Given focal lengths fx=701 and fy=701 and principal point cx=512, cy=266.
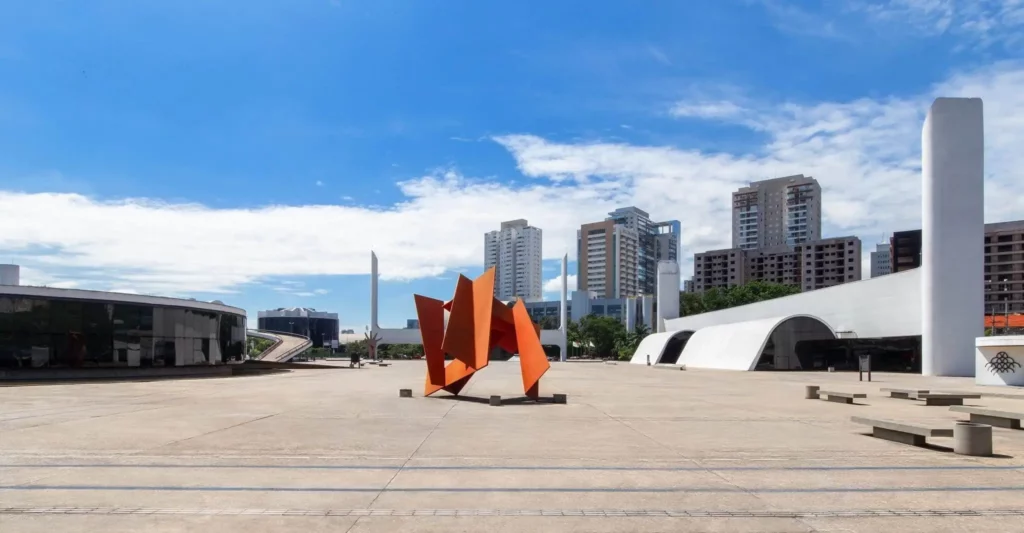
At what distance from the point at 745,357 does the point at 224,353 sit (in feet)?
115

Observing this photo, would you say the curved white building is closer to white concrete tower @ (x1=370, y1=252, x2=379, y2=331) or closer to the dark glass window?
the dark glass window

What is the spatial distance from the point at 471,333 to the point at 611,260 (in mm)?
176675

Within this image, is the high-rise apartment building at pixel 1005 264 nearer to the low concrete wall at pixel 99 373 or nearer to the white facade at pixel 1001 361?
the white facade at pixel 1001 361

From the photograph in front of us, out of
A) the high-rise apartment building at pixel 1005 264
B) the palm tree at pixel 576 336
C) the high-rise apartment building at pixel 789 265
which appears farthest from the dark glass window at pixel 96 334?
the high-rise apartment building at pixel 1005 264

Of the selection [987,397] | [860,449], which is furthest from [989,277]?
[860,449]

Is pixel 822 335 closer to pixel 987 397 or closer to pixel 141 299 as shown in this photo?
pixel 987 397

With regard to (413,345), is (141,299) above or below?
above

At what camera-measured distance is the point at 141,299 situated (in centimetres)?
3173

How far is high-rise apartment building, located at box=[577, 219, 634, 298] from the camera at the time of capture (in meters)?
192

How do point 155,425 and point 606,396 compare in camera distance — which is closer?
point 155,425

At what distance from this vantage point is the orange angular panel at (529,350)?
18328 millimetres

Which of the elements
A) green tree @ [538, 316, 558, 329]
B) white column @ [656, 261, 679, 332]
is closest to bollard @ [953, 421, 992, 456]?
white column @ [656, 261, 679, 332]

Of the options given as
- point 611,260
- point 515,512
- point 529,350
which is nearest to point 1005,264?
point 611,260

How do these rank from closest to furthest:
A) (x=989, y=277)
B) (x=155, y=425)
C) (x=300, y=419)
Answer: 1. (x=155, y=425)
2. (x=300, y=419)
3. (x=989, y=277)
